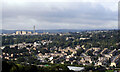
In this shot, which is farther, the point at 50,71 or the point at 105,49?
the point at 105,49

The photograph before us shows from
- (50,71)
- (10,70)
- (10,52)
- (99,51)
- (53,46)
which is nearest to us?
(10,70)

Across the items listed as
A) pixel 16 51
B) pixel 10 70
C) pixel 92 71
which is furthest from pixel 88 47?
pixel 10 70

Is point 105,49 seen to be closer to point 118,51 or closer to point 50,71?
point 118,51

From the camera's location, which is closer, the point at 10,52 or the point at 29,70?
the point at 29,70

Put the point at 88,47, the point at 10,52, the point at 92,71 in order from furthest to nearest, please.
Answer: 1. the point at 88,47
2. the point at 10,52
3. the point at 92,71

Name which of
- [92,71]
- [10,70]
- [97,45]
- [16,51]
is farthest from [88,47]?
[10,70]

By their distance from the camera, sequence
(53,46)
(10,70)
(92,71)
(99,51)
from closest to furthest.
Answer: (10,70) → (92,71) → (99,51) → (53,46)

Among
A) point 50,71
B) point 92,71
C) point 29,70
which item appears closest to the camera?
point 29,70

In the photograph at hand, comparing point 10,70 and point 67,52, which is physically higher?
point 10,70

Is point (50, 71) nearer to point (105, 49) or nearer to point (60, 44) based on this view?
point (105, 49)
